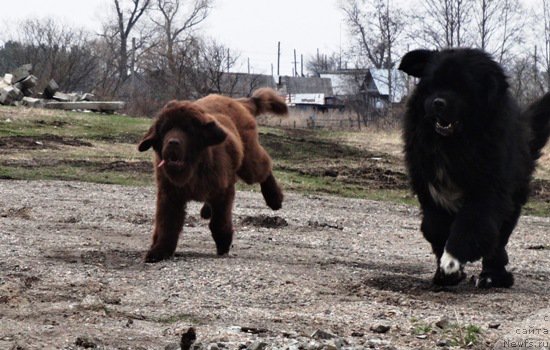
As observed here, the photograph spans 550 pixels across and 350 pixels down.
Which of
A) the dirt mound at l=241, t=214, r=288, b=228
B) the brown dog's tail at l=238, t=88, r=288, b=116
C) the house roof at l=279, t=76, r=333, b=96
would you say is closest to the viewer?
the brown dog's tail at l=238, t=88, r=288, b=116

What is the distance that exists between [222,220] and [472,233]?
2829mm

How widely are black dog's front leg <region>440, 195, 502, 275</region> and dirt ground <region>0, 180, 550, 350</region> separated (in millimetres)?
304

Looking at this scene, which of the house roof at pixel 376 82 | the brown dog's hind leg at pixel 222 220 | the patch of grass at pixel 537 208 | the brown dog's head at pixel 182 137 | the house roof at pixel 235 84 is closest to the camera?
the brown dog's head at pixel 182 137

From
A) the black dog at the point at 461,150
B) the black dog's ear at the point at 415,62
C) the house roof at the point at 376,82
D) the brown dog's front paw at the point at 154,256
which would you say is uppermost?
the house roof at the point at 376,82

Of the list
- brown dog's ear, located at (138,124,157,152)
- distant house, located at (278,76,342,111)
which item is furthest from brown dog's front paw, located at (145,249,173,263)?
distant house, located at (278,76,342,111)

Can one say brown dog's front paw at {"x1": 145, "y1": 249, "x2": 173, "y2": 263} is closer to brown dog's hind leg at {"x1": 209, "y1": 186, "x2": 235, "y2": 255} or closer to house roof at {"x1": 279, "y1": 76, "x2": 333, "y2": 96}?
brown dog's hind leg at {"x1": 209, "y1": 186, "x2": 235, "y2": 255}

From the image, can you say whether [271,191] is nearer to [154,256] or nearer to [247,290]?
[154,256]

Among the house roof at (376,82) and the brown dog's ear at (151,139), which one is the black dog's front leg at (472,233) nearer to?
the brown dog's ear at (151,139)

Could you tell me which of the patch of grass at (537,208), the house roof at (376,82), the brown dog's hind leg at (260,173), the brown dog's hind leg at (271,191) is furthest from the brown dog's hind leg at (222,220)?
the house roof at (376,82)

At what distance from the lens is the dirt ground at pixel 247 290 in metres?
5.74

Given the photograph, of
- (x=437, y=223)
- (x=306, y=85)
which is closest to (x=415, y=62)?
(x=437, y=223)

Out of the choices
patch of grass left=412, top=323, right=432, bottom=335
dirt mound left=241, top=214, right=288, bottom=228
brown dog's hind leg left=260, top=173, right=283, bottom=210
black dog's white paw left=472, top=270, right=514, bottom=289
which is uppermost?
brown dog's hind leg left=260, top=173, right=283, bottom=210

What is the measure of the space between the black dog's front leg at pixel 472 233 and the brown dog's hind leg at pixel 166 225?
2.65 meters

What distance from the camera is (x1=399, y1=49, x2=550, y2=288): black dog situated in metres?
7.63
